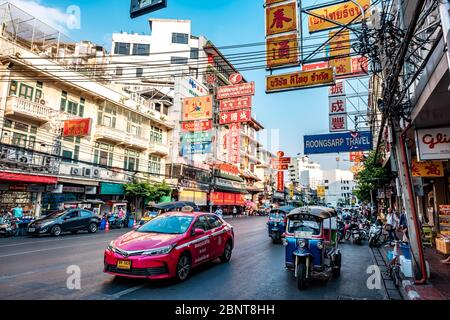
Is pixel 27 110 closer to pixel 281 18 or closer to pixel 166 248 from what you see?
pixel 281 18

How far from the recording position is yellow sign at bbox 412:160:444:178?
10.5 metres

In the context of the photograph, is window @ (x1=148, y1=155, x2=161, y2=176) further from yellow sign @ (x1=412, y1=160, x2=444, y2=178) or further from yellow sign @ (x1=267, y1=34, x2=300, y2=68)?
yellow sign @ (x1=412, y1=160, x2=444, y2=178)

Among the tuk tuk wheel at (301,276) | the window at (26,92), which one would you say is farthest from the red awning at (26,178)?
the tuk tuk wheel at (301,276)

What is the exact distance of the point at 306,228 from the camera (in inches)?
276

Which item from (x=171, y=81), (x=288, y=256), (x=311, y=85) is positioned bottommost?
(x=288, y=256)

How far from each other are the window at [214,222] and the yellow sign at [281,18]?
20.4 ft

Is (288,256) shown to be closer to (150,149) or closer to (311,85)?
(311,85)

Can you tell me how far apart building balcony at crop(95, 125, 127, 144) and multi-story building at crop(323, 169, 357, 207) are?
65.9 m

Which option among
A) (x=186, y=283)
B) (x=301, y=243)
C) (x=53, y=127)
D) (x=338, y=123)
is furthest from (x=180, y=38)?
(x=186, y=283)

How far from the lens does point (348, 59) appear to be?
13.3 m

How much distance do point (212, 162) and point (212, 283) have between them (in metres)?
35.3

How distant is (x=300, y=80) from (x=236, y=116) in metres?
10.4

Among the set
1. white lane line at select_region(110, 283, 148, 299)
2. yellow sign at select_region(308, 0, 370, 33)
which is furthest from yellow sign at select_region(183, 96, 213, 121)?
white lane line at select_region(110, 283, 148, 299)
